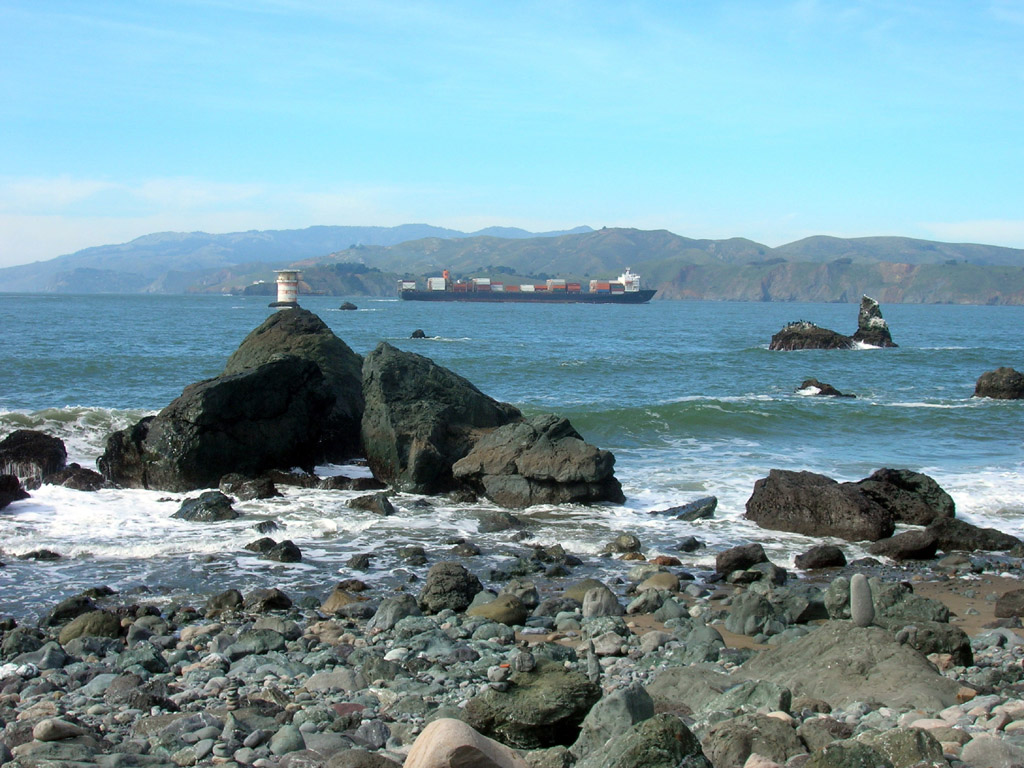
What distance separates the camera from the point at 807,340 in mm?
50812

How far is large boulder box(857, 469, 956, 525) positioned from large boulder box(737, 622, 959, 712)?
6.32 metres

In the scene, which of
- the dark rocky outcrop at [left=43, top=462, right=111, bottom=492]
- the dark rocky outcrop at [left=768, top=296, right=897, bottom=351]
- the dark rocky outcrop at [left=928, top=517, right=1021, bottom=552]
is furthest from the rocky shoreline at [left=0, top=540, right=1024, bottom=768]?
the dark rocky outcrop at [left=768, top=296, right=897, bottom=351]

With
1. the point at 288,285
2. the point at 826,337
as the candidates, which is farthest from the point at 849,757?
the point at 288,285

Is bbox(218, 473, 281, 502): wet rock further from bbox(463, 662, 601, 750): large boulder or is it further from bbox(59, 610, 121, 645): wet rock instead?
bbox(463, 662, 601, 750): large boulder

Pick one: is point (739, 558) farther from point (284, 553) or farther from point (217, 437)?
point (217, 437)

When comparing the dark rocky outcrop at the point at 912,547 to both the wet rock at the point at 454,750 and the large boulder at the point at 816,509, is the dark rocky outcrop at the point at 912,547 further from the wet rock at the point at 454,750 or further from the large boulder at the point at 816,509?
the wet rock at the point at 454,750

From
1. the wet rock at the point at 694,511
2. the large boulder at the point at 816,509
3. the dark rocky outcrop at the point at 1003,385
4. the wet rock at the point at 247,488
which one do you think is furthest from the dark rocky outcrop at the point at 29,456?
the dark rocky outcrop at the point at 1003,385

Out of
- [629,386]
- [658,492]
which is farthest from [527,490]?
[629,386]

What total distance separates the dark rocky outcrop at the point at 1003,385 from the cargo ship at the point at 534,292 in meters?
111

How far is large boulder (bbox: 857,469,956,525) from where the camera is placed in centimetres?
1248

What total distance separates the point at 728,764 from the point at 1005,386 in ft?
85.9

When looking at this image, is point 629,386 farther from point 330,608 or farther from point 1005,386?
point 330,608

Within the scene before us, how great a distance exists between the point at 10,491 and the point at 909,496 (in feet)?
41.7

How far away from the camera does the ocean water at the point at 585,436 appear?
10.4m
